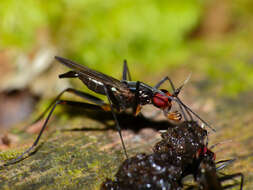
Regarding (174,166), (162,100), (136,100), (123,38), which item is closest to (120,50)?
(123,38)

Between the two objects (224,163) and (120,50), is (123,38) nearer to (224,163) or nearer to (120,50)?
(120,50)

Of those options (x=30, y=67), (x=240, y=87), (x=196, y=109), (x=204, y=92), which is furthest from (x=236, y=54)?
(x=30, y=67)

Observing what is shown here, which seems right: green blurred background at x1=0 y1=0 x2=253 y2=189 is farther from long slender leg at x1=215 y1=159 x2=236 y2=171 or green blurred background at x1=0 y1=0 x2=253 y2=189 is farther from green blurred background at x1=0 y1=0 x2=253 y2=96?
long slender leg at x1=215 y1=159 x2=236 y2=171

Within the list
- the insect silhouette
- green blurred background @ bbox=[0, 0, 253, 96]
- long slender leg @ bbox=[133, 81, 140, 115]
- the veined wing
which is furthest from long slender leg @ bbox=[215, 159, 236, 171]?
green blurred background @ bbox=[0, 0, 253, 96]

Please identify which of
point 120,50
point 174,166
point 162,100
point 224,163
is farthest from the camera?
point 120,50

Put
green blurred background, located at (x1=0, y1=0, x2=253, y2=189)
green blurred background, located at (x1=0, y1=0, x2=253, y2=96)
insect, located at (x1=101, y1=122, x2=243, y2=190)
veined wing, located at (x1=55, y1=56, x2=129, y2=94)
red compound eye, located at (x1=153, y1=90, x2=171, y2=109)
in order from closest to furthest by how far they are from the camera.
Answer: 1. insect, located at (x1=101, y1=122, x2=243, y2=190)
2. red compound eye, located at (x1=153, y1=90, x2=171, y2=109)
3. veined wing, located at (x1=55, y1=56, x2=129, y2=94)
4. green blurred background, located at (x1=0, y1=0, x2=253, y2=189)
5. green blurred background, located at (x1=0, y1=0, x2=253, y2=96)

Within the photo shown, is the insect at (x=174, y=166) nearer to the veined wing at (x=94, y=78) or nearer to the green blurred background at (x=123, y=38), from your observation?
the veined wing at (x=94, y=78)

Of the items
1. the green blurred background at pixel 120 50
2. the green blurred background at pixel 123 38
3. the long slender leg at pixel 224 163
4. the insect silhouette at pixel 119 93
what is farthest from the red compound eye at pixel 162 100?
the green blurred background at pixel 123 38
